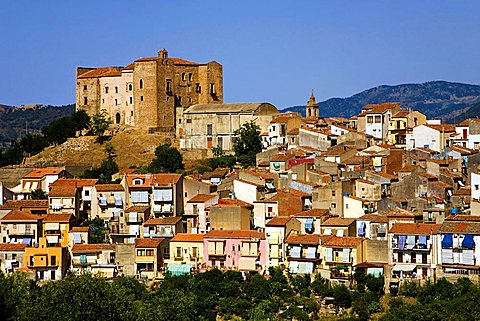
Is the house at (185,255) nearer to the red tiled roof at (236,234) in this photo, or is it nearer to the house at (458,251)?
the red tiled roof at (236,234)

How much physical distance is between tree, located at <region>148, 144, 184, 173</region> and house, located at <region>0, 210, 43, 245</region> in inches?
399

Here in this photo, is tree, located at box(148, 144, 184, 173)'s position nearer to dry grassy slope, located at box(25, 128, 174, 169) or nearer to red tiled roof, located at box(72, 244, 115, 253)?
dry grassy slope, located at box(25, 128, 174, 169)

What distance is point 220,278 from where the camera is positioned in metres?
41.2

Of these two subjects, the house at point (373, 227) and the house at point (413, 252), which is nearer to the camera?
the house at point (413, 252)

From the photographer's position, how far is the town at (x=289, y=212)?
40.2 metres

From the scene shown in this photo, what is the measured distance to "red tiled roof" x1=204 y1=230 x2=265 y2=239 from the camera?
42375mm

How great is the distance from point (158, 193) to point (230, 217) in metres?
4.39

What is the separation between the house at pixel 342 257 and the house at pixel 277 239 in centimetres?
181

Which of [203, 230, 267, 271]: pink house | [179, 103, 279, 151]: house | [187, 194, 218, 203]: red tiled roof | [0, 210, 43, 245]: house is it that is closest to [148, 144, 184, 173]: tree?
[179, 103, 279, 151]: house

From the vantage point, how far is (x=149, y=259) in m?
43.4

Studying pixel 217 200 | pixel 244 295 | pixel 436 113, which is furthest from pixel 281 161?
pixel 436 113

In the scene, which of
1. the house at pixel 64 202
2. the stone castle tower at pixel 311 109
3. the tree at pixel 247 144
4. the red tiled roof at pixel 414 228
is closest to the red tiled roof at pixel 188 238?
the house at pixel 64 202

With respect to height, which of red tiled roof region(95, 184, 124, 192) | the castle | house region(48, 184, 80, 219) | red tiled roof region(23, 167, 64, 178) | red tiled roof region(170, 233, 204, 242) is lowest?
red tiled roof region(170, 233, 204, 242)

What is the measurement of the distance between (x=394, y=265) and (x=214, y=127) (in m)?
22.3
